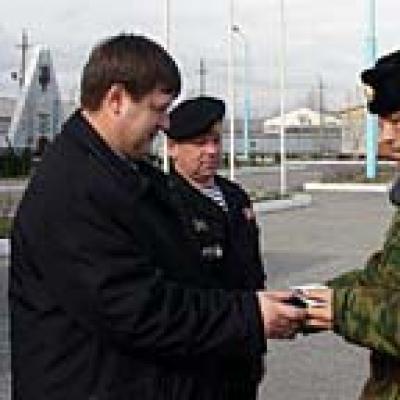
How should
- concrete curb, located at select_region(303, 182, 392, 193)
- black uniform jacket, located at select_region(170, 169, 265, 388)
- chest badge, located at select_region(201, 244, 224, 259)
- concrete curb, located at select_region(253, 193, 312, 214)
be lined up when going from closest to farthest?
chest badge, located at select_region(201, 244, 224, 259), black uniform jacket, located at select_region(170, 169, 265, 388), concrete curb, located at select_region(253, 193, 312, 214), concrete curb, located at select_region(303, 182, 392, 193)

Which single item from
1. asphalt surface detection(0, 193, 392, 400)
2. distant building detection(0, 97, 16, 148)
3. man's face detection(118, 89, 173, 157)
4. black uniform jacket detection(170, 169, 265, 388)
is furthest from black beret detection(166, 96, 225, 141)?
distant building detection(0, 97, 16, 148)

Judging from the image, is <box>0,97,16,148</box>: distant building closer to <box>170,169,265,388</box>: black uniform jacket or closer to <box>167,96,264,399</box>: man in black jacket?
<box>167,96,264,399</box>: man in black jacket

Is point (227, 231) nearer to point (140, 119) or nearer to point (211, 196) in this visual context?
point (211, 196)

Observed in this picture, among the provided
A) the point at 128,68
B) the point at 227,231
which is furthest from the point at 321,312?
the point at 227,231

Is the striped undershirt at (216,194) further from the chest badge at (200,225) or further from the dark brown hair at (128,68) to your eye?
the dark brown hair at (128,68)

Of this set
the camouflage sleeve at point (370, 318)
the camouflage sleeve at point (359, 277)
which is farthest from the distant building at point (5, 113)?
the camouflage sleeve at point (370, 318)

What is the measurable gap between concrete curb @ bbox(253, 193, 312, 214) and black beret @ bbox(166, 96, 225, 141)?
18.3 metres

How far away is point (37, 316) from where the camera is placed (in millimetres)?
2373

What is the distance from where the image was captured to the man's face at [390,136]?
8.38ft

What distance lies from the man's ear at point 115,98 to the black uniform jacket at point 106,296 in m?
0.07

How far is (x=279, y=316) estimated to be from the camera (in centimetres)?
241

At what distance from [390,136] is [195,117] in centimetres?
166

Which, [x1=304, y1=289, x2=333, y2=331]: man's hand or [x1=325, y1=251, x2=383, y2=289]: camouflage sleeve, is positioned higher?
[x1=325, y1=251, x2=383, y2=289]: camouflage sleeve

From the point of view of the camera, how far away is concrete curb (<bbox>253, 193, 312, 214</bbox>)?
2402 cm
